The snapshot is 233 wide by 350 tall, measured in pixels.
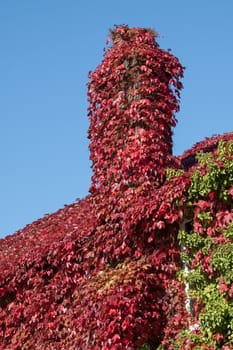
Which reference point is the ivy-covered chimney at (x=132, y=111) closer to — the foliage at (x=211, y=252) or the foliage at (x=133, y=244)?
the foliage at (x=133, y=244)

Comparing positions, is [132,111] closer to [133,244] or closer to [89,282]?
[133,244]

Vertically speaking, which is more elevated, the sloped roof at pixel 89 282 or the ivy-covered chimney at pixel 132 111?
the ivy-covered chimney at pixel 132 111

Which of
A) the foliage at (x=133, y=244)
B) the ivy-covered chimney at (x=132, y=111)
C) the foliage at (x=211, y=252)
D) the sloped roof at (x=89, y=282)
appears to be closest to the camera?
the foliage at (x=211, y=252)

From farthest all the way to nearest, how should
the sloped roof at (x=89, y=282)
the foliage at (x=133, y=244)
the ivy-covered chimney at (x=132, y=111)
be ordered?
the ivy-covered chimney at (x=132, y=111), the sloped roof at (x=89, y=282), the foliage at (x=133, y=244)

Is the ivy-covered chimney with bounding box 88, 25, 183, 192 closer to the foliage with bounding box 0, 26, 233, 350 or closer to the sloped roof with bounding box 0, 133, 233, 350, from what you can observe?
the foliage with bounding box 0, 26, 233, 350

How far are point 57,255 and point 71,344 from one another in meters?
1.43

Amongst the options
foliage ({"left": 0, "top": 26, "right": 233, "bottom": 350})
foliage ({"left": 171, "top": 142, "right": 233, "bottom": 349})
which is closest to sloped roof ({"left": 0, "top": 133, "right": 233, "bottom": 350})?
foliage ({"left": 0, "top": 26, "right": 233, "bottom": 350})

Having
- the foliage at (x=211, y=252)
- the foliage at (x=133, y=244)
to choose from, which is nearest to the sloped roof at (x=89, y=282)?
the foliage at (x=133, y=244)

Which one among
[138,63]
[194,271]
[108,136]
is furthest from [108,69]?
[194,271]

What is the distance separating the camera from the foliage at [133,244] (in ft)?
27.6

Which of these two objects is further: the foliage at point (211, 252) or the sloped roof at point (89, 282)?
the sloped roof at point (89, 282)

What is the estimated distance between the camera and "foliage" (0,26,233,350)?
841 cm

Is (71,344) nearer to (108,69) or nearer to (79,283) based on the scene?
(79,283)

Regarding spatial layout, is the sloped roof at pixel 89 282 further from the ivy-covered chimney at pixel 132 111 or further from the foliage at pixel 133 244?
the ivy-covered chimney at pixel 132 111
